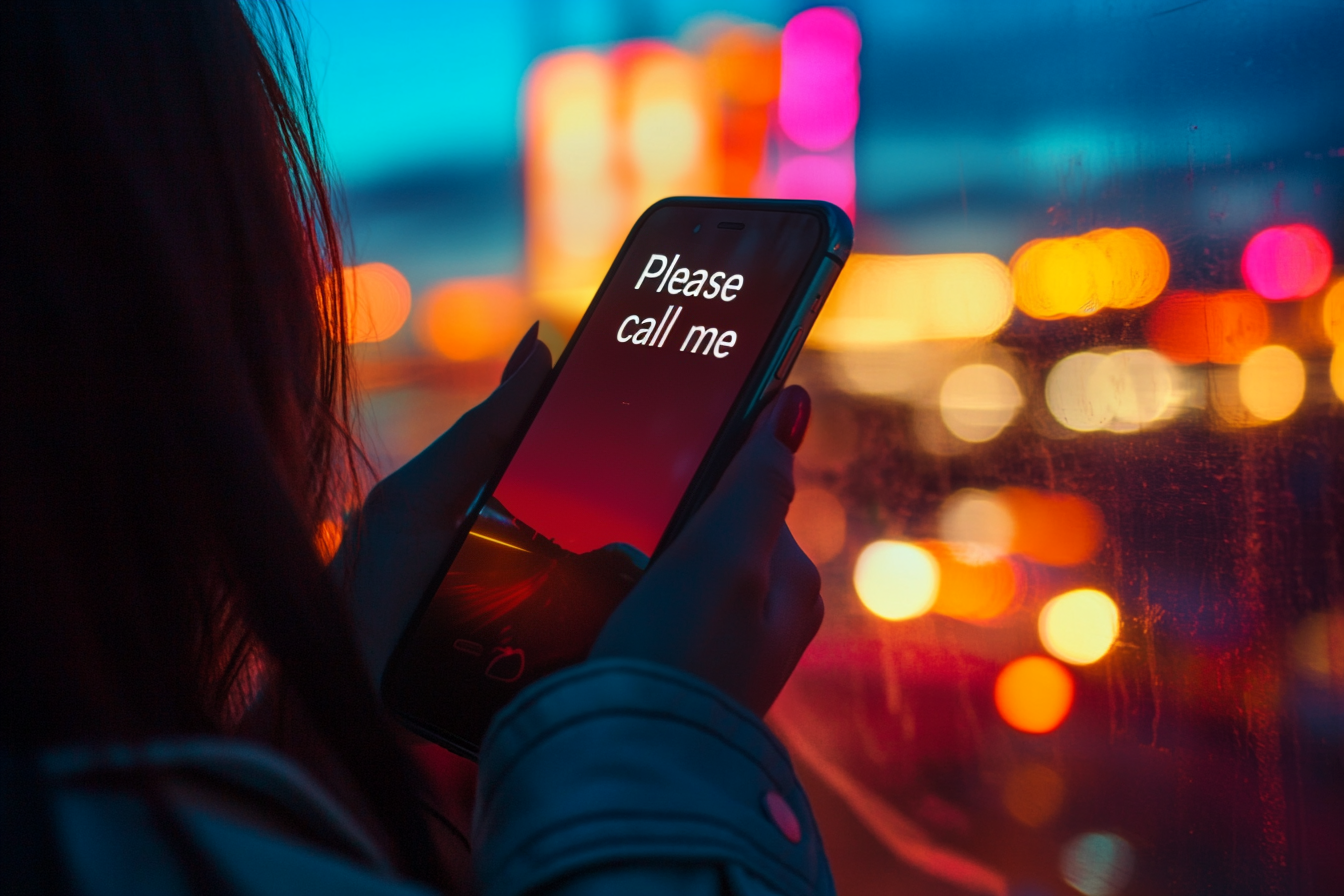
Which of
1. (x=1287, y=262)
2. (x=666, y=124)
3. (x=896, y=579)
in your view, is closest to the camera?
(x=1287, y=262)

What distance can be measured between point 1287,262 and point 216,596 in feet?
2.15

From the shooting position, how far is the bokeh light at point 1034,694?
561mm

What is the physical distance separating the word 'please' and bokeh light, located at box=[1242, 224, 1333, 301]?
32 centimetres

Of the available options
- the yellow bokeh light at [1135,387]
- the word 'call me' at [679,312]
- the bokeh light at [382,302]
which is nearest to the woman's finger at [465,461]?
the word 'call me' at [679,312]

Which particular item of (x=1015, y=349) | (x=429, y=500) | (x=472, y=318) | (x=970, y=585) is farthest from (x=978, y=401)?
(x=472, y=318)

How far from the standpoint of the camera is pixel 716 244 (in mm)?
585

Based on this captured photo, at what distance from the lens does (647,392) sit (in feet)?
1.85

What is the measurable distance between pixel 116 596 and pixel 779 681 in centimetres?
33

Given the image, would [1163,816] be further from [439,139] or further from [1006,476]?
[439,139]

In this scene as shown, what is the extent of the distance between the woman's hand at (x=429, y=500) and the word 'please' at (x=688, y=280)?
13 centimetres

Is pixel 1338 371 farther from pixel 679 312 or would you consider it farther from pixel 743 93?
pixel 743 93

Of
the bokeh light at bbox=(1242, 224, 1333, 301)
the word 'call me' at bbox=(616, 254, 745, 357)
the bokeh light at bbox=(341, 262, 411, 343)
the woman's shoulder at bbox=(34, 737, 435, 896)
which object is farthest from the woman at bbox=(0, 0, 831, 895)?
the bokeh light at bbox=(341, 262, 411, 343)

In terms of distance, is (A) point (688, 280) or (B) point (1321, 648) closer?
(B) point (1321, 648)

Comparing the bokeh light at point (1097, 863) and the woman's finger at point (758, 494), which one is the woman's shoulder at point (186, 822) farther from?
Answer: the bokeh light at point (1097, 863)
